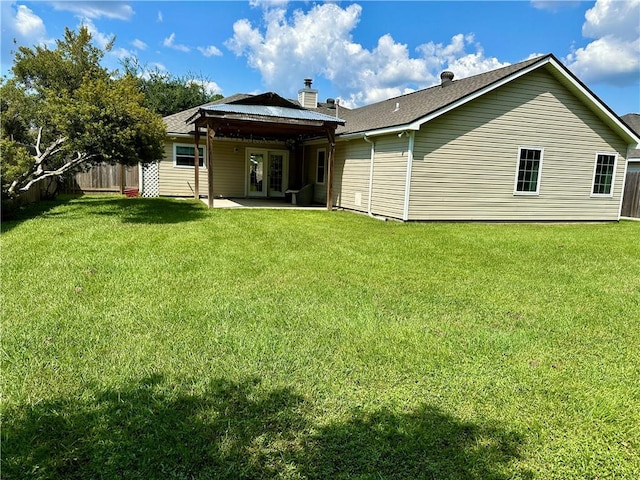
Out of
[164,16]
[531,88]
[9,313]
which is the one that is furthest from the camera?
[531,88]

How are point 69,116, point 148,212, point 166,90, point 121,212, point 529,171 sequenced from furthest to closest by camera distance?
point 166,90, point 529,171, point 148,212, point 121,212, point 69,116

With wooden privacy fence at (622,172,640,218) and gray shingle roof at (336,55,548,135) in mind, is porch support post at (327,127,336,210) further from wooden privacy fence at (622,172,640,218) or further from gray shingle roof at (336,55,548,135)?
wooden privacy fence at (622,172,640,218)

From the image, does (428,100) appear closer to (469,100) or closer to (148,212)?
(469,100)

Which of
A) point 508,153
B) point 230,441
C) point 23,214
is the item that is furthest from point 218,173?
point 230,441

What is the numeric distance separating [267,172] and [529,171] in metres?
10.2

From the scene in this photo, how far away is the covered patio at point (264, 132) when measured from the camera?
40.4ft

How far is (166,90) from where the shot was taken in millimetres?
31109

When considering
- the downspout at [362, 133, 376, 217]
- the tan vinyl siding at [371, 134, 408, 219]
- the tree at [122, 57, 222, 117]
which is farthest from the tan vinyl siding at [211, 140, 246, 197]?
the tree at [122, 57, 222, 117]

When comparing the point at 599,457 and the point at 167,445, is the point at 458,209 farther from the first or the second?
the point at 167,445

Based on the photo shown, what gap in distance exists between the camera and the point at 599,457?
2.27m

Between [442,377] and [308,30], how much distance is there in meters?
14.3

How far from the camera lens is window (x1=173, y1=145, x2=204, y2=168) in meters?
16.7

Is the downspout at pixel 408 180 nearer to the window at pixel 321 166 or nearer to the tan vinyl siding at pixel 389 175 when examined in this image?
the tan vinyl siding at pixel 389 175

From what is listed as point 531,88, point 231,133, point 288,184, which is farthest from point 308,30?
point 531,88
